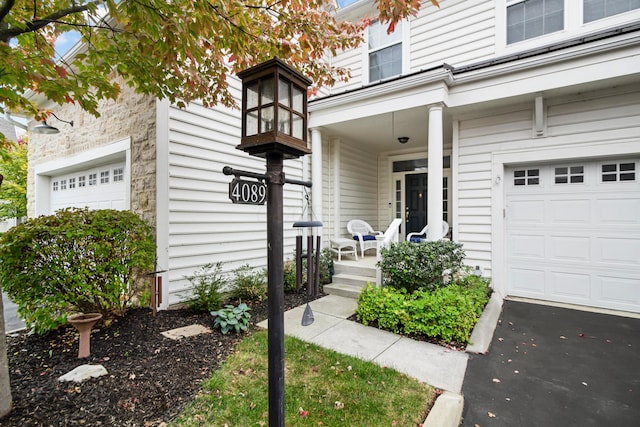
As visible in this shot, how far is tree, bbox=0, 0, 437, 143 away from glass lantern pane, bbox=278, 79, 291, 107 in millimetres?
1376

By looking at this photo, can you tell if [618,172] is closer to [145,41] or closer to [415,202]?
[415,202]

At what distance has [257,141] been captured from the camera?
4.54 ft

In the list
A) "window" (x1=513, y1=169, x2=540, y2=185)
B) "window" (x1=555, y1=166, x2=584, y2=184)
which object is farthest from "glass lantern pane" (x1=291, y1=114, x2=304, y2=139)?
"window" (x1=555, y1=166, x2=584, y2=184)

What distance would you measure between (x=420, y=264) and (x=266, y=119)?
3357 millimetres

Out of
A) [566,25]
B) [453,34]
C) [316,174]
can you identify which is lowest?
[316,174]

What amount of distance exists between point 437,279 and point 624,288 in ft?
9.00

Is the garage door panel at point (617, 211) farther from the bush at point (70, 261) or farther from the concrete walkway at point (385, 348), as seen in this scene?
the bush at point (70, 261)

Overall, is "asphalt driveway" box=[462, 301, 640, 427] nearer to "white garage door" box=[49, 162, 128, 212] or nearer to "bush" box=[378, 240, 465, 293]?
"bush" box=[378, 240, 465, 293]

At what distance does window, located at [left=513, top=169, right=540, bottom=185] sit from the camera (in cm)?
482

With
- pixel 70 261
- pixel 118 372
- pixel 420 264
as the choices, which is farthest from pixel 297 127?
pixel 420 264

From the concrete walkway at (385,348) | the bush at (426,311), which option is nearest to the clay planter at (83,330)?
the concrete walkway at (385,348)

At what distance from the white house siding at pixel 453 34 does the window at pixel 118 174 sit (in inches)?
238

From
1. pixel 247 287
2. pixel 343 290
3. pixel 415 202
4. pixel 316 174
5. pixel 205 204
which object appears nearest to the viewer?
pixel 205 204

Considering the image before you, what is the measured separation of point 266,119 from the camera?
1422 millimetres
